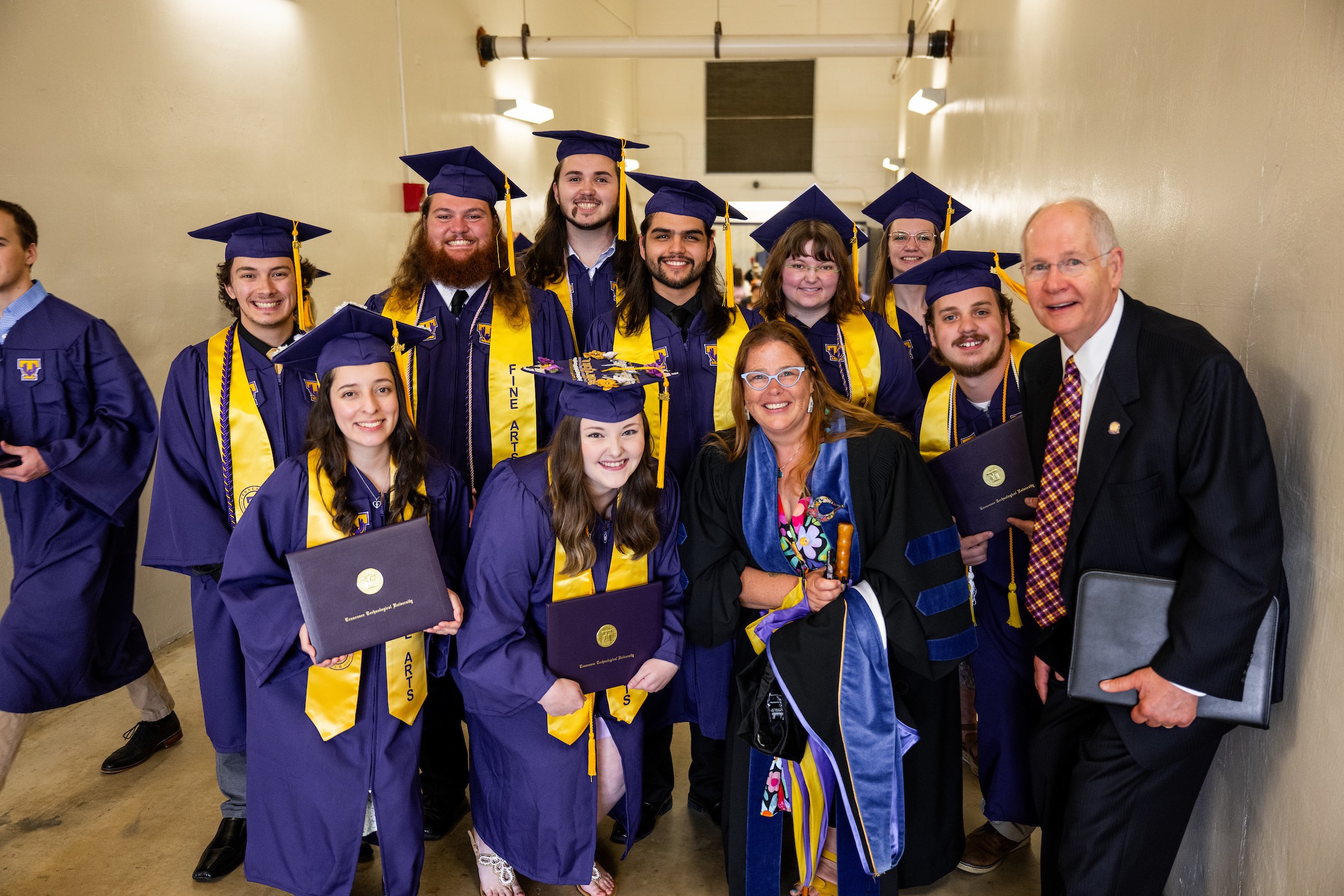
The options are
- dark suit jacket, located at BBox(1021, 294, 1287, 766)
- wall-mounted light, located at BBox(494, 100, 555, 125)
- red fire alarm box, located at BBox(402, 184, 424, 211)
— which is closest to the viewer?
dark suit jacket, located at BBox(1021, 294, 1287, 766)

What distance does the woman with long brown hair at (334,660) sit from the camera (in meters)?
2.37

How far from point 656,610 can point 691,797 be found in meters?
1.00

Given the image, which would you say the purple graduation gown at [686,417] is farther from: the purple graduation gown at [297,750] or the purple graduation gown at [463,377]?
the purple graduation gown at [297,750]

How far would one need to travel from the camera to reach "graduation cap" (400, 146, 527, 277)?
3250 mm

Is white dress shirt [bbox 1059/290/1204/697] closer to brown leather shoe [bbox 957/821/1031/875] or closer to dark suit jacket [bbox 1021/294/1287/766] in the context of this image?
dark suit jacket [bbox 1021/294/1287/766]

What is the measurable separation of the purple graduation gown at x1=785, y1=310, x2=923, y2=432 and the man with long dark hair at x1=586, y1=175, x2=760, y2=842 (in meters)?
→ 0.25

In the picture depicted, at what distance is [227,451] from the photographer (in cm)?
281

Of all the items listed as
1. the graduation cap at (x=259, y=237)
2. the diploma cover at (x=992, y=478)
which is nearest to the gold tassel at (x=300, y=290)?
the graduation cap at (x=259, y=237)

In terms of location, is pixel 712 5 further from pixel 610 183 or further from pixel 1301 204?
pixel 1301 204

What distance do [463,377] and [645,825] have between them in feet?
5.43

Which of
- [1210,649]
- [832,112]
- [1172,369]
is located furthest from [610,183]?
[832,112]

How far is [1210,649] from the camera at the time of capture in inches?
72.2

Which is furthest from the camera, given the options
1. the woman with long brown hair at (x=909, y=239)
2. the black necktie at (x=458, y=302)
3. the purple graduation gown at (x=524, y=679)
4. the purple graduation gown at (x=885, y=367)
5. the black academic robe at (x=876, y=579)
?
the woman with long brown hair at (x=909, y=239)

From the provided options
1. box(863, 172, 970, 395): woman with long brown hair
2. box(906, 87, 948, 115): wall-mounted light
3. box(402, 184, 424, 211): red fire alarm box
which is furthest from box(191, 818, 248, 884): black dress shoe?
box(906, 87, 948, 115): wall-mounted light
